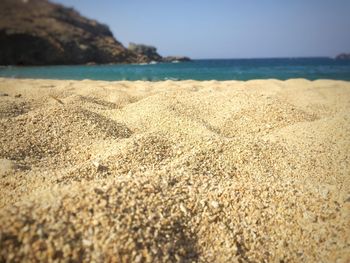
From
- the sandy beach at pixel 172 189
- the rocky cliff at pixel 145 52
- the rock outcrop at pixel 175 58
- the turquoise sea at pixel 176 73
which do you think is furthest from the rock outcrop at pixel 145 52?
the sandy beach at pixel 172 189

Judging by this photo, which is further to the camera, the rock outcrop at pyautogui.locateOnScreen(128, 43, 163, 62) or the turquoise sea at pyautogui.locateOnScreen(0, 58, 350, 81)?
the rock outcrop at pyautogui.locateOnScreen(128, 43, 163, 62)

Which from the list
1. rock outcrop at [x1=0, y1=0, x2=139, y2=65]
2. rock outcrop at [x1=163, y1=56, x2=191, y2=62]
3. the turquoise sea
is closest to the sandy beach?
the turquoise sea

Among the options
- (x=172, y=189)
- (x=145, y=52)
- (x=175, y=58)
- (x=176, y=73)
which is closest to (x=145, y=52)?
(x=145, y=52)

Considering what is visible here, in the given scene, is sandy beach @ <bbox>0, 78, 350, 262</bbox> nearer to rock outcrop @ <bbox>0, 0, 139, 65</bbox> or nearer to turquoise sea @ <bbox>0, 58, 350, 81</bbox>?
turquoise sea @ <bbox>0, 58, 350, 81</bbox>

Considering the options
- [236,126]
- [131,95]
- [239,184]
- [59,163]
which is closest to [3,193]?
[59,163]

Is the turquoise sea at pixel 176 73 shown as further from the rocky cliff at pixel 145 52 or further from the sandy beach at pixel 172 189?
the rocky cliff at pixel 145 52

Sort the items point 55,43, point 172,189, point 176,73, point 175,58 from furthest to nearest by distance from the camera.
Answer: point 175,58 → point 55,43 → point 176,73 → point 172,189

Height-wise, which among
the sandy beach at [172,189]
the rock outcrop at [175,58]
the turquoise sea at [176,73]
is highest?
the rock outcrop at [175,58]

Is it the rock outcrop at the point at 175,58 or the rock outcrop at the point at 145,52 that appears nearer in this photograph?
the rock outcrop at the point at 145,52

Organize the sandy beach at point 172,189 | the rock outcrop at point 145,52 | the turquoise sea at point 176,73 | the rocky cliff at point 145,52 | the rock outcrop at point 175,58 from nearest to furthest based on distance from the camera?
1. the sandy beach at point 172,189
2. the turquoise sea at point 176,73
3. the rocky cliff at point 145,52
4. the rock outcrop at point 145,52
5. the rock outcrop at point 175,58

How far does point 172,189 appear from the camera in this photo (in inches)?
82.3

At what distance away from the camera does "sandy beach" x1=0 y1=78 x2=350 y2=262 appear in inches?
61.1

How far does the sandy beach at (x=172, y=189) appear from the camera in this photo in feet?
5.09

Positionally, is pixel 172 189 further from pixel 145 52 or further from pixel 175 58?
pixel 175 58
